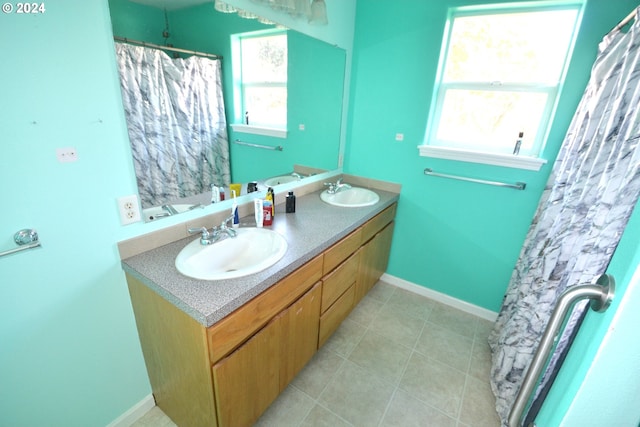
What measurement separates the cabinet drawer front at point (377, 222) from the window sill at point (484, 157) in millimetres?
518

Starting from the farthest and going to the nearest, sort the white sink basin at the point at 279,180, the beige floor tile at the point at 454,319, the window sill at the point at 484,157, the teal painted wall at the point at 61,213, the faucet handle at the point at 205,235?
the beige floor tile at the point at 454,319, the white sink basin at the point at 279,180, the window sill at the point at 484,157, the faucet handle at the point at 205,235, the teal painted wall at the point at 61,213

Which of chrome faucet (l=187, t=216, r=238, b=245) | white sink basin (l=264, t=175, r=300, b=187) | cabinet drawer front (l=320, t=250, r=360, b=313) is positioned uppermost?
white sink basin (l=264, t=175, r=300, b=187)

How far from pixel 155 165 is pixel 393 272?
212 centimetres

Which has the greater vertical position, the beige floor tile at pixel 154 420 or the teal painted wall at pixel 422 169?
the teal painted wall at pixel 422 169

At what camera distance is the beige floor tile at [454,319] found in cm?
212

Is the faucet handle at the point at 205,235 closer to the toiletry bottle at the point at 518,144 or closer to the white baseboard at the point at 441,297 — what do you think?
the white baseboard at the point at 441,297

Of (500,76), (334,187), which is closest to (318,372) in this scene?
(334,187)

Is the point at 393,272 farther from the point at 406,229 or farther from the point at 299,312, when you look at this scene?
the point at 299,312

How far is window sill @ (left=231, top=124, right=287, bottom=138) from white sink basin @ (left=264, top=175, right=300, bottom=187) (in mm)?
286

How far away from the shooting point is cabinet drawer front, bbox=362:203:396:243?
195 centimetres

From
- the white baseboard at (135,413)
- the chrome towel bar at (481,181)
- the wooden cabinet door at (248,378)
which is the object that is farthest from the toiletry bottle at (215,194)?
the chrome towel bar at (481,181)

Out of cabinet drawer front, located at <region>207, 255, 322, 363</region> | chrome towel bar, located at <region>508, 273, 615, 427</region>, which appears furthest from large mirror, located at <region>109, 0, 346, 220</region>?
chrome towel bar, located at <region>508, 273, 615, 427</region>

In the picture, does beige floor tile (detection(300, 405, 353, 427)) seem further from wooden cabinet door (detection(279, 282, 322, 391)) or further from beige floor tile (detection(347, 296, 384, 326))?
beige floor tile (detection(347, 296, 384, 326))

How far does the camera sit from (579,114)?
4.91 ft
